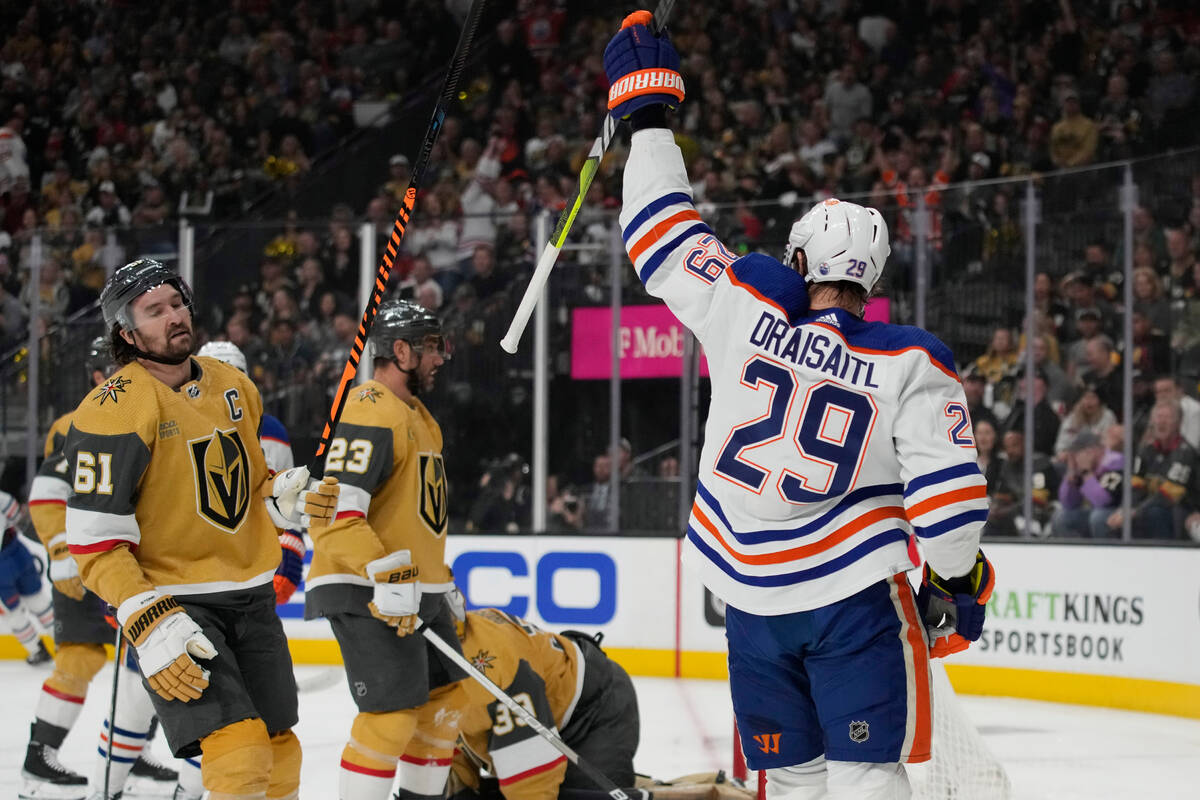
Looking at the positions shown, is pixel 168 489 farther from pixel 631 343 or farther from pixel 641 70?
pixel 631 343

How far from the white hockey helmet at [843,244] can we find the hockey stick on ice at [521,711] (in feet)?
5.22

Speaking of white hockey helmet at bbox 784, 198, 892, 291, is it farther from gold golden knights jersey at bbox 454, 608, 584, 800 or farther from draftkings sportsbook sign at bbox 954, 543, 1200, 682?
draftkings sportsbook sign at bbox 954, 543, 1200, 682

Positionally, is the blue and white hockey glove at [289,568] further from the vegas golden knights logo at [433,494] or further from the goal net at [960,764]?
the goal net at [960,764]

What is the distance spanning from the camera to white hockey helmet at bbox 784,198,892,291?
2.46 metres

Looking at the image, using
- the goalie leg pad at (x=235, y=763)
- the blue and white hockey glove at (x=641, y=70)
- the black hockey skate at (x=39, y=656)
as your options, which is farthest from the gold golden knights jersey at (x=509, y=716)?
the black hockey skate at (x=39, y=656)

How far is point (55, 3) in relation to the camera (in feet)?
41.5

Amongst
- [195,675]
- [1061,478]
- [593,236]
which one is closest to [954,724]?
[195,675]

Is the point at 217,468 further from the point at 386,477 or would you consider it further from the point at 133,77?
the point at 133,77

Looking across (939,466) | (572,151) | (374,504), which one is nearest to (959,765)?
(939,466)

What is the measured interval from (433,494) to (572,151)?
661 centimetres

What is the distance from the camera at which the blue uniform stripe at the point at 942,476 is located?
2.28 meters

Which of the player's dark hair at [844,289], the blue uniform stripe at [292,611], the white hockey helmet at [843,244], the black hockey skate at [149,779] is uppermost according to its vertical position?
the white hockey helmet at [843,244]

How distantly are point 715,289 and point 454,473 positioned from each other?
17.0 feet

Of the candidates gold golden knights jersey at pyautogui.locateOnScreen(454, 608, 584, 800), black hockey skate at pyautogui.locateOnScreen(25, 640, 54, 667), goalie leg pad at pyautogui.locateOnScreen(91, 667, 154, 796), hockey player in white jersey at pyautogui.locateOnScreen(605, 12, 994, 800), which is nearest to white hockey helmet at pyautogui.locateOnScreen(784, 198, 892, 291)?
hockey player in white jersey at pyautogui.locateOnScreen(605, 12, 994, 800)
